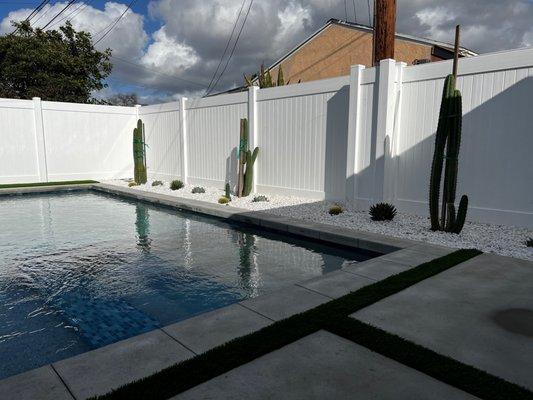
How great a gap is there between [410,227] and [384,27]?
15.1 feet

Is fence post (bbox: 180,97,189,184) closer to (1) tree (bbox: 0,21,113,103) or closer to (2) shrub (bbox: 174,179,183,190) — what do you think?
(2) shrub (bbox: 174,179,183,190)

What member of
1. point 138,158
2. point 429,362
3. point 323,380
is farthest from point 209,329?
point 138,158

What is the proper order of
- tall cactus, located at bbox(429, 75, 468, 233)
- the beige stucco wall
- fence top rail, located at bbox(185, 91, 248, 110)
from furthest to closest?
the beige stucco wall → fence top rail, located at bbox(185, 91, 248, 110) → tall cactus, located at bbox(429, 75, 468, 233)

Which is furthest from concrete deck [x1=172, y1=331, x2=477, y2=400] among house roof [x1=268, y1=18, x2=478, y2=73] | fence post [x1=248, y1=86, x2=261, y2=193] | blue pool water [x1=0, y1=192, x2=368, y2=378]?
house roof [x1=268, y1=18, x2=478, y2=73]

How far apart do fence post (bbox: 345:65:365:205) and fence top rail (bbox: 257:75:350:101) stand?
41cm

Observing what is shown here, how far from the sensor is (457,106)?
20.9ft

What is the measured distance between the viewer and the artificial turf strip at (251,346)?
7.91ft

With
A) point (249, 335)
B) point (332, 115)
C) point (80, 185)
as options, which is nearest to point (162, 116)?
point (80, 185)

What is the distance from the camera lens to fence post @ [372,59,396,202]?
831 cm

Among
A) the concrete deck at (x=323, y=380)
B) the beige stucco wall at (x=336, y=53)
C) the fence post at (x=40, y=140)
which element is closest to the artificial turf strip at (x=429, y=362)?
the concrete deck at (x=323, y=380)

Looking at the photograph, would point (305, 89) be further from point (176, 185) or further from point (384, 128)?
point (176, 185)

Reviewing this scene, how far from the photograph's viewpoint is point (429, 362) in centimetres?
271

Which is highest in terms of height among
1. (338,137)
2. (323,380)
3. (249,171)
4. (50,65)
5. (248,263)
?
(50,65)

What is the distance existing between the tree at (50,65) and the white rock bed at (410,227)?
1811cm
